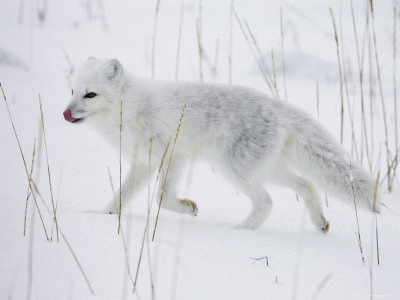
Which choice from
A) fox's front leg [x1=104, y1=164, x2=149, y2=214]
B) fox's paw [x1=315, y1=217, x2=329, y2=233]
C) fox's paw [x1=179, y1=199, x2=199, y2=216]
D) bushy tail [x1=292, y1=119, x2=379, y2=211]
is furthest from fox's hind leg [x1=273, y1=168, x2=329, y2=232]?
fox's front leg [x1=104, y1=164, x2=149, y2=214]

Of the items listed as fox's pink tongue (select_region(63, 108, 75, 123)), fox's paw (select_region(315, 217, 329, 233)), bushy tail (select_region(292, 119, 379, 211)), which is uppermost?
fox's pink tongue (select_region(63, 108, 75, 123))

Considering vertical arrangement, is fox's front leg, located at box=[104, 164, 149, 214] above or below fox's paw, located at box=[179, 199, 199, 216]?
above

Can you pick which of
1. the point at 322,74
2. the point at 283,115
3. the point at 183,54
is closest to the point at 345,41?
the point at 322,74

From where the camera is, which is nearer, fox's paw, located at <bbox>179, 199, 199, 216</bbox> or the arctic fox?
the arctic fox

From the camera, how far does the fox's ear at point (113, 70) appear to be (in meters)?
2.69

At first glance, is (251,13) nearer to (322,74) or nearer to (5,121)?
(322,74)

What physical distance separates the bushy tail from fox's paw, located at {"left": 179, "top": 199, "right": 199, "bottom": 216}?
0.53 metres

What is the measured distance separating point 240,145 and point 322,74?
262 centimetres

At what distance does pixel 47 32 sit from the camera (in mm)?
5566

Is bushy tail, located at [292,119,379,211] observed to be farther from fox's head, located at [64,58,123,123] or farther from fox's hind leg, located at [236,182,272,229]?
fox's head, located at [64,58,123,123]

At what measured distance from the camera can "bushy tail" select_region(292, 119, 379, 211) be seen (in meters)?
2.24

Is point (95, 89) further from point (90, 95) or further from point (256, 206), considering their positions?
point (256, 206)

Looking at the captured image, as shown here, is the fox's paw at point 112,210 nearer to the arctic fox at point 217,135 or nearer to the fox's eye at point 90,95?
the arctic fox at point 217,135

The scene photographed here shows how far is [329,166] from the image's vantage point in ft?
7.70
